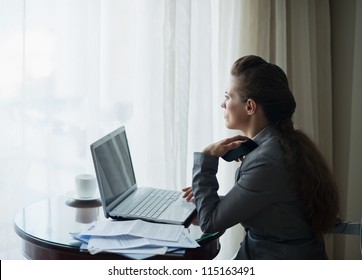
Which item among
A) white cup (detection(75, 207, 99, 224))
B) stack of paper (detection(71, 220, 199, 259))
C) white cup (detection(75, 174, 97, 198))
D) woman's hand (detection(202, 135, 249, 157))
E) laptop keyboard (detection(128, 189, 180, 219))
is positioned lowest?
stack of paper (detection(71, 220, 199, 259))

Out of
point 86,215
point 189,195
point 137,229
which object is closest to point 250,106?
point 189,195

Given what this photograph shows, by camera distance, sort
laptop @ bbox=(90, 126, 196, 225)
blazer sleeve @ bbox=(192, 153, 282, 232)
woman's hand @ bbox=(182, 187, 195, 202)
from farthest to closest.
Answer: woman's hand @ bbox=(182, 187, 195, 202) → laptop @ bbox=(90, 126, 196, 225) → blazer sleeve @ bbox=(192, 153, 282, 232)

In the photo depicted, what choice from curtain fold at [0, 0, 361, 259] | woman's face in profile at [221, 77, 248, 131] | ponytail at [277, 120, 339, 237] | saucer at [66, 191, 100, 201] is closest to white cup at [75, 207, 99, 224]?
saucer at [66, 191, 100, 201]

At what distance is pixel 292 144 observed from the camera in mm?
1392

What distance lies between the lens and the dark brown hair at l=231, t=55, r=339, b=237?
137cm

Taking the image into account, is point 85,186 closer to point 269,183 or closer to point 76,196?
point 76,196

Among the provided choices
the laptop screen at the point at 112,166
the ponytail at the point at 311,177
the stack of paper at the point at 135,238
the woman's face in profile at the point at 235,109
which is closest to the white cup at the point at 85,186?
the laptop screen at the point at 112,166

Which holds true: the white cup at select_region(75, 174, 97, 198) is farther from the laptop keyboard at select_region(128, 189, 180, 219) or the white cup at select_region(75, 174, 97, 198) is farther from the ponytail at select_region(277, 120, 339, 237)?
the ponytail at select_region(277, 120, 339, 237)

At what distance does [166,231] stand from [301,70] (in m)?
1.50

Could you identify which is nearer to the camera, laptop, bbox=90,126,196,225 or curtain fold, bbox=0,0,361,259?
laptop, bbox=90,126,196,225

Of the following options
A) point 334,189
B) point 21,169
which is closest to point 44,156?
point 21,169

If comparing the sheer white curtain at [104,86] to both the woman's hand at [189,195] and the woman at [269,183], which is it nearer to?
the woman's hand at [189,195]

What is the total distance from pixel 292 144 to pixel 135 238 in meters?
0.53

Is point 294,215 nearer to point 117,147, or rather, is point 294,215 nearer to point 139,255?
point 139,255
